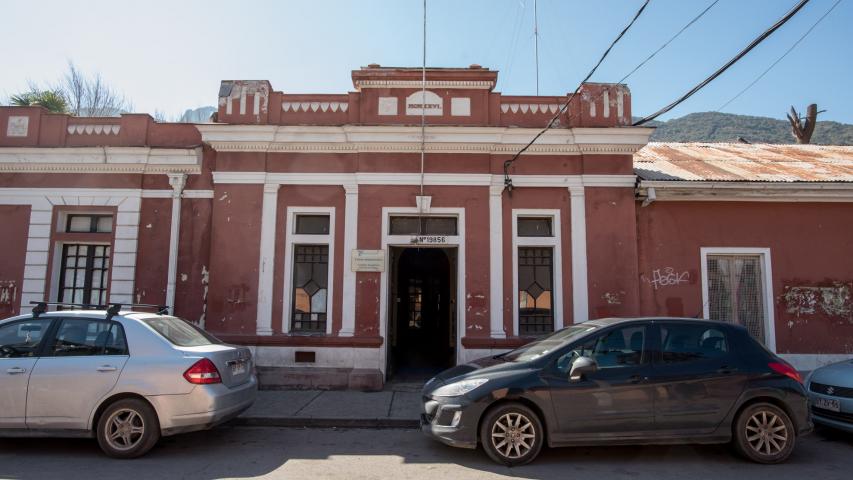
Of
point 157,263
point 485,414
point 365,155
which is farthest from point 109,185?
point 485,414

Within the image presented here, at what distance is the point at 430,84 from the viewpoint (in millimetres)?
10305

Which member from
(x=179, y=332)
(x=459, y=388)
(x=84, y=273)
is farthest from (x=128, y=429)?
(x=84, y=273)

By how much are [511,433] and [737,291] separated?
7087 mm

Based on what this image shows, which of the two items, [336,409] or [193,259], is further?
[193,259]

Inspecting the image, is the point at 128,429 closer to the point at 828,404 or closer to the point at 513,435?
the point at 513,435

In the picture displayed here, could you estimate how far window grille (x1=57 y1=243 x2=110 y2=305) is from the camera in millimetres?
10547

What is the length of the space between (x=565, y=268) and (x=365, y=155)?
4.35 m

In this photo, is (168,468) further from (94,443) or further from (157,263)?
(157,263)

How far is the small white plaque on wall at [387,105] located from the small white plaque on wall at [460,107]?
1105 mm

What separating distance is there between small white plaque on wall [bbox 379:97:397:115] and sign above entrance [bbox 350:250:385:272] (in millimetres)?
2725

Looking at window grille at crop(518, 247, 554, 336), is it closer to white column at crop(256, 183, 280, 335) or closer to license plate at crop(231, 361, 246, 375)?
white column at crop(256, 183, 280, 335)

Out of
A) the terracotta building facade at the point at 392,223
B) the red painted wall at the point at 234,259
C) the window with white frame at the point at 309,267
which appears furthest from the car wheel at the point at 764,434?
the red painted wall at the point at 234,259

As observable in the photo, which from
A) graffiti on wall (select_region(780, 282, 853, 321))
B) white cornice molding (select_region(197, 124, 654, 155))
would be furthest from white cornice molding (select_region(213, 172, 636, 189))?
graffiti on wall (select_region(780, 282, 853, 321))

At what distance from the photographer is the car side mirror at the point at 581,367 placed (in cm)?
567
